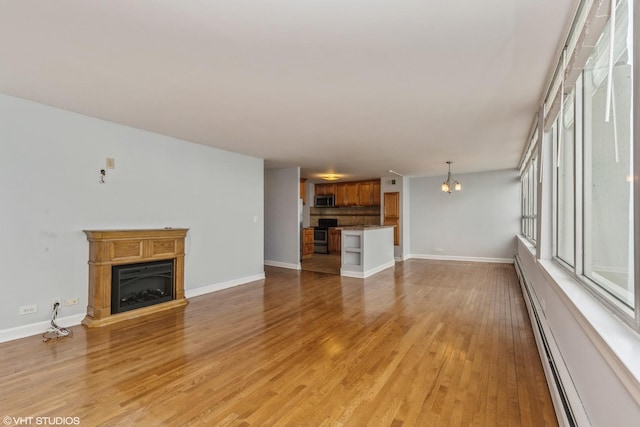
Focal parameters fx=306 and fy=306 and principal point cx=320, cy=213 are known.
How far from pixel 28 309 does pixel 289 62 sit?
3648mm

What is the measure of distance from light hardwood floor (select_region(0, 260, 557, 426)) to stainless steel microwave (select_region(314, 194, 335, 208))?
6149 mm

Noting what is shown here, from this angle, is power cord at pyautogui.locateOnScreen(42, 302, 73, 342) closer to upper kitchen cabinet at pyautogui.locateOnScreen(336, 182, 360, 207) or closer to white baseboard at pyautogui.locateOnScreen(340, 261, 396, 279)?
white baseboard at pyautogui.locateOnScreen(340, 261, 396, 279)

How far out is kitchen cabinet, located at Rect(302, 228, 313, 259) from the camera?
348 inches

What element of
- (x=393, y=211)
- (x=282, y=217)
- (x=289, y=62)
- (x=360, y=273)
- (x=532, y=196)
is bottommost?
(x=360, y=273)

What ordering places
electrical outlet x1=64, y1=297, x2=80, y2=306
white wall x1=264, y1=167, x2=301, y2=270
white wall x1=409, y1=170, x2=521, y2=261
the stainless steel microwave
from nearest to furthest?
electrical outlet x1=64, y1=297, x2=80, y2=306 → white wall x1=264, y1=167, x2=301, y2=270 → white wall x1=409, y1=170, x2=521, y2=261 → the stainless steel microwave

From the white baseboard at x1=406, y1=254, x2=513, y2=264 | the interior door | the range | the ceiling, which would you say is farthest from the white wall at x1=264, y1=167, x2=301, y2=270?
the white baseboard at x1=406, y1=254, x2=513, y2=264

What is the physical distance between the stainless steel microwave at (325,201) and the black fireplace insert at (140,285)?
6502 mm

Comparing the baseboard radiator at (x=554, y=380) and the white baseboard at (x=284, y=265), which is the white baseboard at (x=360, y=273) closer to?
the white baseboard at (x=284, y=265)

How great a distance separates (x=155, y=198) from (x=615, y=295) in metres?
4.79

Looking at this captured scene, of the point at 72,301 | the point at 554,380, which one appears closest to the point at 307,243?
the point at 72,301

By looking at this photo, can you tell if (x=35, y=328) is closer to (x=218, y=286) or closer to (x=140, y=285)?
(x=140, y=285)

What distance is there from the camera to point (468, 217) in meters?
8.34

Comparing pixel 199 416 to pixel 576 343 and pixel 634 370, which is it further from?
pixel 576 343

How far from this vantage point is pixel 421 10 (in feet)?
5.60
